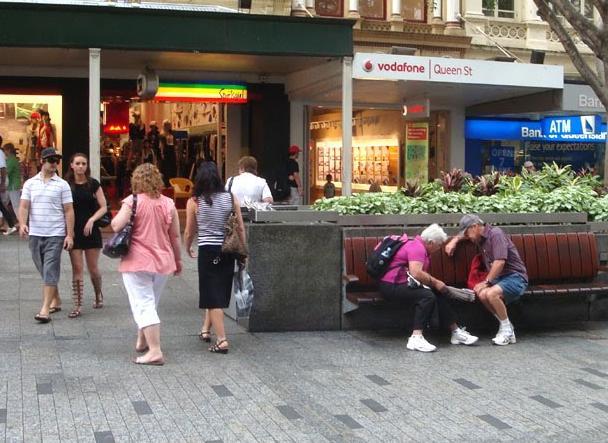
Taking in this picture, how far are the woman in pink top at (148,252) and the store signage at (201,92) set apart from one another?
10712 mm

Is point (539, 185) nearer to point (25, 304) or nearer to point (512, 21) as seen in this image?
point (25, 304)

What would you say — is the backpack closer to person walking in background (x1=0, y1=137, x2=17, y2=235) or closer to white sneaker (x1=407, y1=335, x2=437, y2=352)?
white sneaker (x1=407, y1=335, x2=437, y2=352)

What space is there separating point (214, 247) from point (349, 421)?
7.70ft

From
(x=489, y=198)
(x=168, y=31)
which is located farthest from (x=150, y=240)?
(x=168, y=31)

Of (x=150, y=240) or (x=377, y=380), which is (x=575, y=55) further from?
(x=150, y=240)

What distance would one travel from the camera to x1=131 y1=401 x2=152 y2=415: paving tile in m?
5.88

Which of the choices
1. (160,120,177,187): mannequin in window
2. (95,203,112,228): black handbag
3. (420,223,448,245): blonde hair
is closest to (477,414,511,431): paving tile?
(420,223,448,245): blonde hair

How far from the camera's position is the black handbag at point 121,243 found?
7023mm

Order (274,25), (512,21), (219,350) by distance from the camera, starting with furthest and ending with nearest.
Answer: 1. (512,21)
2. (274,25)
3. (219,350)

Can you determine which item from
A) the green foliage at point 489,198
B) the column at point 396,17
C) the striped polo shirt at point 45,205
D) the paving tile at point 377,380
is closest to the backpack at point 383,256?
the green foliage at point 489,198

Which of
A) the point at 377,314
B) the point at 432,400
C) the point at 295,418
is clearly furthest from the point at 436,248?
the point at 295,418

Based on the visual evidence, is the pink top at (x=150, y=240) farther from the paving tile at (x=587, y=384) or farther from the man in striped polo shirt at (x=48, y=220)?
the paving tile at (x=587, y=384)

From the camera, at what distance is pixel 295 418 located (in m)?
5.91

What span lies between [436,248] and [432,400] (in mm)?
2031
